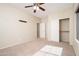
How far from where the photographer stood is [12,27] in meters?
4.36

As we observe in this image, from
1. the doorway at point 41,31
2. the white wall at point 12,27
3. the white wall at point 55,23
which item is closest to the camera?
the white wall at point 12,27

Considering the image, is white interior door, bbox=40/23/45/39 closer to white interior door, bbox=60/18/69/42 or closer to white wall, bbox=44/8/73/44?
white wall, bbox=44/8/73/44

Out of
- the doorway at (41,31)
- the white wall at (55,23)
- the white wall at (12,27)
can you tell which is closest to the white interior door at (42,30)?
the doorway at (41,31)

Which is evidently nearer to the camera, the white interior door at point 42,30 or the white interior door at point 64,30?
the white interior door at point 64,30

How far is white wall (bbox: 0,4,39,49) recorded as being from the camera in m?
3.82

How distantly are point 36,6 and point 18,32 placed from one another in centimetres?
236

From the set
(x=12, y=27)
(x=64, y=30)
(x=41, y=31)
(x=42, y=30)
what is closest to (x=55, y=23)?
(x=64, y=30)

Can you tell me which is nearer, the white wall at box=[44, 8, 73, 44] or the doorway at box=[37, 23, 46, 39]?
the white wall at box=[44, 8, 73, 44]

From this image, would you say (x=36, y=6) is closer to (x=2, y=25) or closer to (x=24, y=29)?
(x=2, y=25)

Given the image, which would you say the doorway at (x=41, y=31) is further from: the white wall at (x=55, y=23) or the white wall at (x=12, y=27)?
the white wall at (x=12, y=27)

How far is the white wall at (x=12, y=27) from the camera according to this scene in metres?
3.82

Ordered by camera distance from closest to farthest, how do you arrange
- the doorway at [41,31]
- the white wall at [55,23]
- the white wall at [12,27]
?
1. the white wall at [12,27]
2. the white wall at [55,23]
3. the doorway at [41,31]

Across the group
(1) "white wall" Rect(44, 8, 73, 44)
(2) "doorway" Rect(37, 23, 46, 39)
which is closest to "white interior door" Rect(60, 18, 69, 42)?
(1) "white wall" Rect(44, 8, 73, 44)

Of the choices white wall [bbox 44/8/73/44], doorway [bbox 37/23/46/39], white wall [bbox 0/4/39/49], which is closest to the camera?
white wall [bbox 0/4/39/49]
